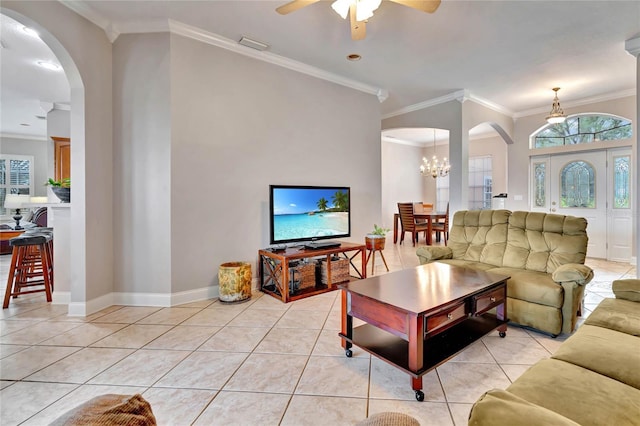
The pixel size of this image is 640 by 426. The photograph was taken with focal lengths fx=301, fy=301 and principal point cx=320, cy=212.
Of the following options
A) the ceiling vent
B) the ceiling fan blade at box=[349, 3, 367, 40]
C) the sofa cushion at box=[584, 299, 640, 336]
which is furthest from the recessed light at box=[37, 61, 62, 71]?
the sofa cushion at box=[584, 299, 640, 336]

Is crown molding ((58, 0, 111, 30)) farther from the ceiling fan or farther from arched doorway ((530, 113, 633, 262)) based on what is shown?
arched doorway ((530, 113, 633, 262))

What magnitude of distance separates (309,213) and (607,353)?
2.87 m

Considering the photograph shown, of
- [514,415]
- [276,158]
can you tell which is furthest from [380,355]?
[276,158]

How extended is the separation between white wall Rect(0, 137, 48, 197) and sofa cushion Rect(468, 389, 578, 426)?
10.1 metres

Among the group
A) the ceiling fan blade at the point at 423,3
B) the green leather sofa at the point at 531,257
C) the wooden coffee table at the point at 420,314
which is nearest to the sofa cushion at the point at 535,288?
the green leather sofa at the point at 531,257

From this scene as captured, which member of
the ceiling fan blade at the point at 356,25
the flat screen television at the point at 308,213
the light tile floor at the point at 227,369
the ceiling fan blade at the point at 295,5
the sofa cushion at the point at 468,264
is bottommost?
the light tile floor at the point at 227,369

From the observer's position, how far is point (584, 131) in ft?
18.0

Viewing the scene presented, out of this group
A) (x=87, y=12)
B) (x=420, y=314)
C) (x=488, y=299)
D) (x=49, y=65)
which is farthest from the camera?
(x=49, y=65)

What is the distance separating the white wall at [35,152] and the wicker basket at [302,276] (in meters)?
7.89

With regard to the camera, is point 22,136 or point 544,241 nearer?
point 544,241

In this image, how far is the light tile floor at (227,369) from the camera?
5.14 feet

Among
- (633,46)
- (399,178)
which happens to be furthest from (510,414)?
(399,178)

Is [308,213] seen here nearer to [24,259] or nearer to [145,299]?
[145,299]

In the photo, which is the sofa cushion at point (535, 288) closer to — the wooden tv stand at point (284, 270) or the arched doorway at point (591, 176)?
the wooden tv stand at point (284, 270)
